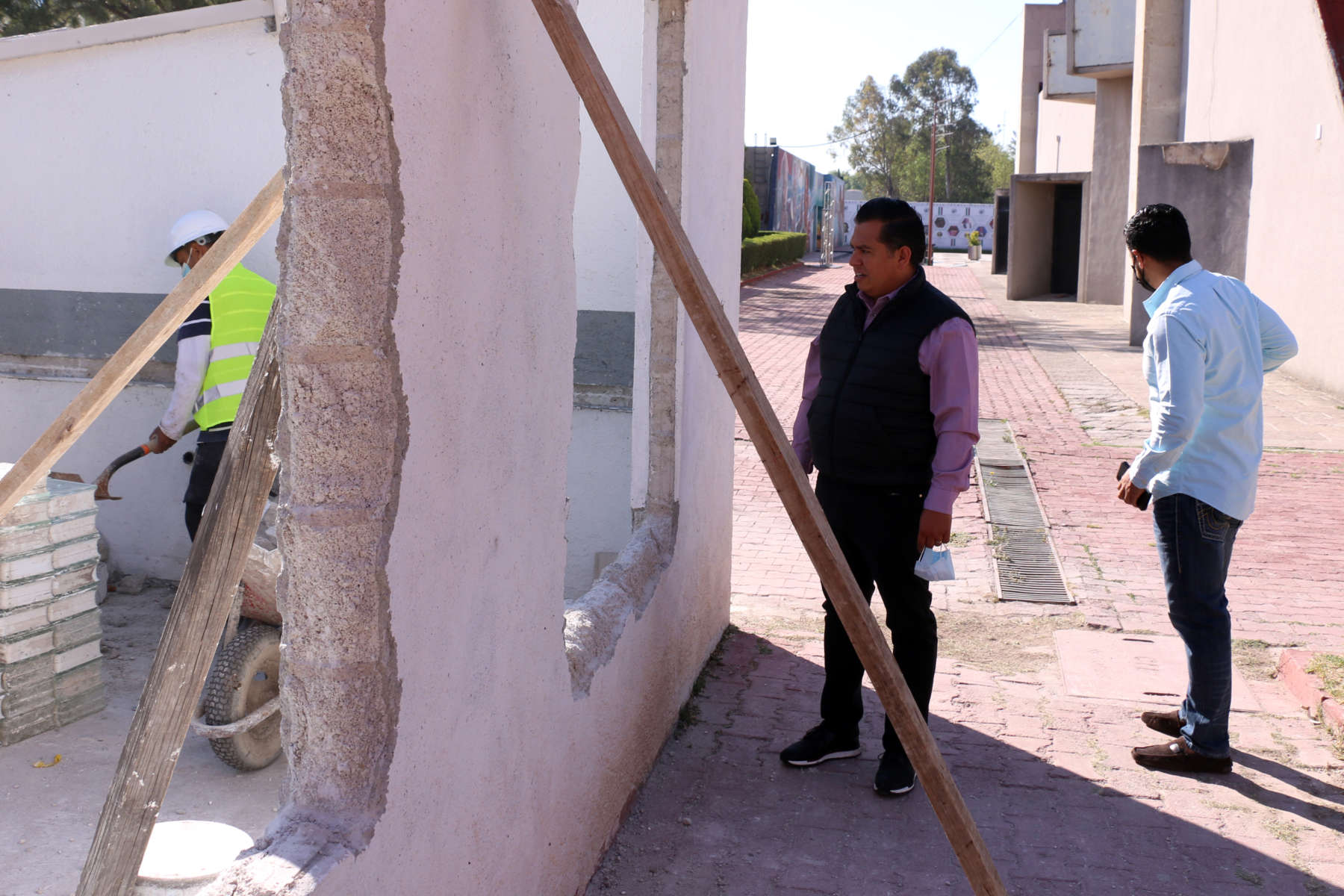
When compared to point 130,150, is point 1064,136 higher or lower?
higher

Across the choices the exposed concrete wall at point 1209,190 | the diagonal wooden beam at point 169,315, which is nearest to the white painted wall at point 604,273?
the diagonal wooden beam at point 169,315

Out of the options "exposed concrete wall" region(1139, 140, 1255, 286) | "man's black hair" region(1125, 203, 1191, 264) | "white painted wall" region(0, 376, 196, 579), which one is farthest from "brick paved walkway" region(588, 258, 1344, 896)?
"exposed concrete wall" region(1139, 140, 1255, 286)

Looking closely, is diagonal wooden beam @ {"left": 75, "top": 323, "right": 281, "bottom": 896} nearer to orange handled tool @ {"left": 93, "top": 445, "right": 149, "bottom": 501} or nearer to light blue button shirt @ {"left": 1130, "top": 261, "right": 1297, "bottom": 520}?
light blue button shirt @ {"left": 1130, "top": 261, "right": 1297, "bottom": 520}

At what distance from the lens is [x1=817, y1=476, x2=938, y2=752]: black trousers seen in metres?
3.78

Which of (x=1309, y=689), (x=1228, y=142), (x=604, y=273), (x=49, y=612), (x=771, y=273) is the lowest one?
(x=1309, y=689)

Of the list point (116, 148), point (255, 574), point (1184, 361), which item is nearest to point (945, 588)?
point (1184, 361)

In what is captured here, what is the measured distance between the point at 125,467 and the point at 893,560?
4.58 m

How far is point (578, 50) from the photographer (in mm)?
2291

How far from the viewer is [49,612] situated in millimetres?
4516

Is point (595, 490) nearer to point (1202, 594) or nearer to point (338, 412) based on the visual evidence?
point (1202, 594)

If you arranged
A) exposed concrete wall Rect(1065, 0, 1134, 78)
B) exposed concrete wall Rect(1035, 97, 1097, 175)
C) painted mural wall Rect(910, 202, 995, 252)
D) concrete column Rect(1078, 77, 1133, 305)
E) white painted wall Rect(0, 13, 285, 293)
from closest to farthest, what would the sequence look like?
1. white painted wall Rect(0, 13, 285, 293)
2. exposed concrete wall Rect(1065, 0, 1134, 78)
3. concrete column Rect(1078, 77, 1133, 305)
4. exposed concrete wall Rect(1035, 97, 1097, 175)
5. painted mural wall Rect(910, 202, 995, 252)

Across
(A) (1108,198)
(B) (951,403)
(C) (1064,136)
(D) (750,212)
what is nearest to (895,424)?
(B) (951,403)

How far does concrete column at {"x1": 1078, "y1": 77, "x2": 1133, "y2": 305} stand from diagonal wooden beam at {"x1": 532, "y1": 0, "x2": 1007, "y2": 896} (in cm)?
2163

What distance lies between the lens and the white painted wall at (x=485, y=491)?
208cm
